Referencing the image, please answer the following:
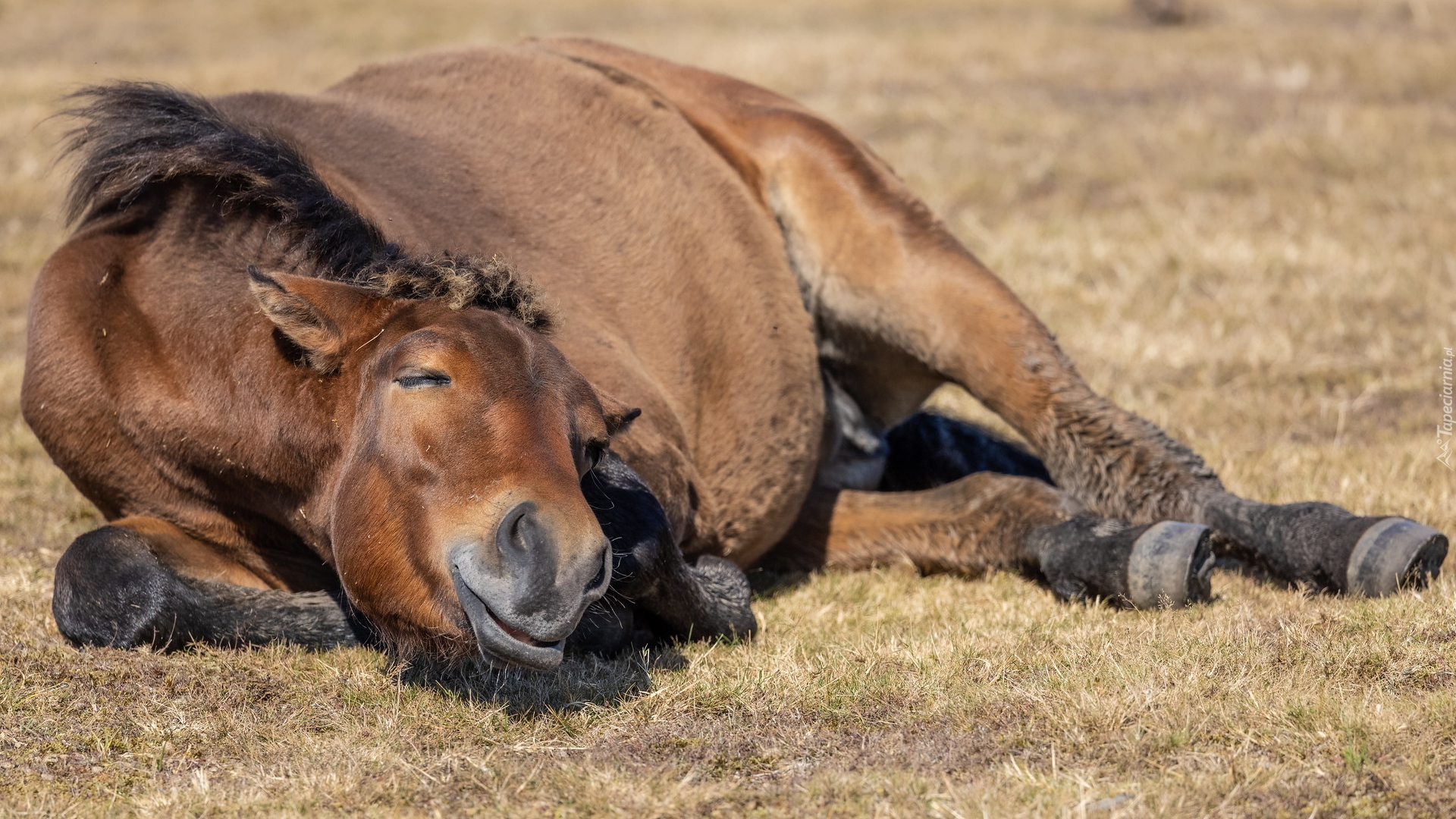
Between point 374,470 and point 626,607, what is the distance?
39.6 inches

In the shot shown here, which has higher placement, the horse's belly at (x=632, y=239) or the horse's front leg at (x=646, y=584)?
the horse's belly at (x=632, y=239)

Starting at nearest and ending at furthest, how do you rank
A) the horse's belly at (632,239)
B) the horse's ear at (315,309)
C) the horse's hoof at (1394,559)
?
Answer: the horse's ear at (315,309), the horse's hoof at (1394,559), the horse's belly at (632,239)

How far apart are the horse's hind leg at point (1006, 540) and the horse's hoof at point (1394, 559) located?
445 millimetres

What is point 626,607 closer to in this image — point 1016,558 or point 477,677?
point 477,677

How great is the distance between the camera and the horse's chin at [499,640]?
2.82m

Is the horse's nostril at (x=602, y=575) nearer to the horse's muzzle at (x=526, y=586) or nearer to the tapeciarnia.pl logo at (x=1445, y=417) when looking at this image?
the horse's muzzle at (x=526, y=586)

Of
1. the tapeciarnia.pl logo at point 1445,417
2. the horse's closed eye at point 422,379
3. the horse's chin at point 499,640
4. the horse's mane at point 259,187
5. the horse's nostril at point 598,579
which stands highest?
the horse's mane at point 259,187

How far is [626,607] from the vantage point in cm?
379

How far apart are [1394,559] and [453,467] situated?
9.65ft

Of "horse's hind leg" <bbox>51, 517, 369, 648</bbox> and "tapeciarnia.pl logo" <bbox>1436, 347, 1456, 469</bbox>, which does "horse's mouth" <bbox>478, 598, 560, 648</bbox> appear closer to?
"horse's hind leg" <bbox>51, 517, 369, 648</bbox>

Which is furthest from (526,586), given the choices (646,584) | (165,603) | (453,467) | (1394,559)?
(1394,559)

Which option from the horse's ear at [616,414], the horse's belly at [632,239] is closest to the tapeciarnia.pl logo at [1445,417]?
the horse's belly at [632,239]

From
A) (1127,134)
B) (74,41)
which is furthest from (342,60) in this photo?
(1127,134)

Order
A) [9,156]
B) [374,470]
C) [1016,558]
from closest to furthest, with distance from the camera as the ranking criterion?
[374,470] → [1016,558] → [9,156]
